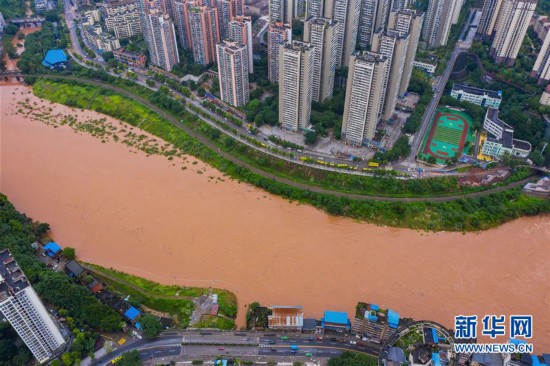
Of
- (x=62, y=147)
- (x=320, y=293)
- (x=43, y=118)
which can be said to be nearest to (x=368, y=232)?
(x=320, y=293)

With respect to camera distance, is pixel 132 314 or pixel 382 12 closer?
pixel 132 314

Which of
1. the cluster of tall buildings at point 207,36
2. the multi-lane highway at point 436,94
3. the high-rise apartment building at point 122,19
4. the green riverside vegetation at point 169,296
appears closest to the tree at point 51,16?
the high-rise apartment building at point 122,19

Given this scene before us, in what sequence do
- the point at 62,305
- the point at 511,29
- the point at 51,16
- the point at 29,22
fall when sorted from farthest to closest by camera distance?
the point at 29,22
the point at 51,16
the point at 511,29
the point at 62,305

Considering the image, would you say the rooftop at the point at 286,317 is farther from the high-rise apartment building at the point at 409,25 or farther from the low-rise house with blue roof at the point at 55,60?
the low-rise house with blue roof at the point at 55,60

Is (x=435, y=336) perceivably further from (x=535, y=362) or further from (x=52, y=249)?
(x=52, y=249)

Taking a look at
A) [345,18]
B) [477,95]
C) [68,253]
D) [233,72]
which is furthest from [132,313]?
[477,95]

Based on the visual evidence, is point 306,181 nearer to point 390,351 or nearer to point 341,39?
point 390,351

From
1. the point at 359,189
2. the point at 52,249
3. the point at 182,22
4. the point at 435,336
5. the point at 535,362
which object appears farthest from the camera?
the point at 182,22
